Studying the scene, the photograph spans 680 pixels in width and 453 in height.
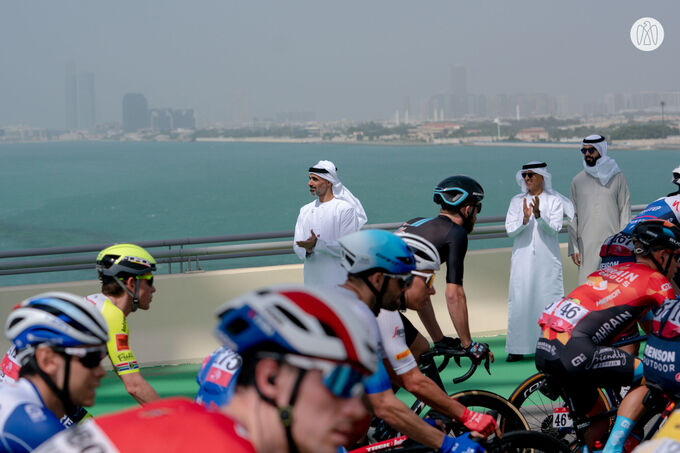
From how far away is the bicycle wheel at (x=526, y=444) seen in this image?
442cm

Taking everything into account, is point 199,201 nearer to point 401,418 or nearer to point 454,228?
point 454,228

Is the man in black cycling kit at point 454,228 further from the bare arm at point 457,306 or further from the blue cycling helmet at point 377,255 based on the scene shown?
the blue cycling helmet at point 377,255

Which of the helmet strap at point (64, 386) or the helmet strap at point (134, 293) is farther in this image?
the helmet strap at point (134, 293)

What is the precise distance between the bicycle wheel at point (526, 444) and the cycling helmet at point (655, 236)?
1242 millimetres

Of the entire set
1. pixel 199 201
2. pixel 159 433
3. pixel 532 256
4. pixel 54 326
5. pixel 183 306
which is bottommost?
pixel 199 201

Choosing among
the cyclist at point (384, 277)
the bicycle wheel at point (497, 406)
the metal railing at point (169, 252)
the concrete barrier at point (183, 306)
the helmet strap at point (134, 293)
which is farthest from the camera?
the metal railing at point (169, 252)

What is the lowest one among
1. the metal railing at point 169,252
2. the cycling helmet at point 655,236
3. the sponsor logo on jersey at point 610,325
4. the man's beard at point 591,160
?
the metal railing at point 169,252

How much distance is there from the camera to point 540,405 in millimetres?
5664

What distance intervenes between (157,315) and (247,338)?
7.87 metres

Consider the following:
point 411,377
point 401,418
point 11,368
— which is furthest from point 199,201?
point 401,418

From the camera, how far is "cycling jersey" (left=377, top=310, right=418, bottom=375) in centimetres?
399

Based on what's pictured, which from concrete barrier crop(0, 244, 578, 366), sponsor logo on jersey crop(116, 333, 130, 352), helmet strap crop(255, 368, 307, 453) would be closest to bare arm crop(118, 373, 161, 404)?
sponsor logo on jersey crop(116, 333, 130, 352)

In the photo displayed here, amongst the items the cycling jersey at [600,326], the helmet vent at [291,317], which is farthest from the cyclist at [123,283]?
the helmet vent at [291,317]

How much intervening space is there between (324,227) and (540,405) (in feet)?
10.7
